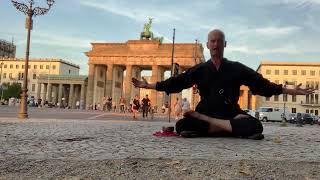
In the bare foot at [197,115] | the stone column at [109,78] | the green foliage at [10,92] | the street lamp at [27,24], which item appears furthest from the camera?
the green foliage at [10,92]

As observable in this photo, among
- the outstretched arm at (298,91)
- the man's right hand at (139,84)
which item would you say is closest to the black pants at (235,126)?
the outstretched arm at (298,91)

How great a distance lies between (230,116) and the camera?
6.82m

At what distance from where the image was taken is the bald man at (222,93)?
6.71 meters

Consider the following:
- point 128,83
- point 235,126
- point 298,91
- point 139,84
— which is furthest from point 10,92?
point 298,91

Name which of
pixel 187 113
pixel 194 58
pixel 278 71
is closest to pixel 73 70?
pixel 278 71

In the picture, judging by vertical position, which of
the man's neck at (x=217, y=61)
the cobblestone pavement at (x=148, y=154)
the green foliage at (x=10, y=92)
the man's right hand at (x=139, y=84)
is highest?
the green foliage at (x=10, y=92)

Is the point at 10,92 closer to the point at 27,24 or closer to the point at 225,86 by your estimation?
the point at 27,24

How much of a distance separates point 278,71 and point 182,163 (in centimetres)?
10846

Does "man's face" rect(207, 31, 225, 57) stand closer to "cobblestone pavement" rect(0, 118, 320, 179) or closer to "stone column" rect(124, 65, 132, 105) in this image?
"cobblestone pavement" rect(0, 118, 320, 179)

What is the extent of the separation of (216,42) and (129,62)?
258 feet

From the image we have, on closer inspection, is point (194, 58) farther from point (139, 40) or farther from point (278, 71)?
point (278, 71)

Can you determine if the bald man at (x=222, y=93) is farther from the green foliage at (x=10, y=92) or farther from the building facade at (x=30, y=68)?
the building facade at (x=30, y=68)

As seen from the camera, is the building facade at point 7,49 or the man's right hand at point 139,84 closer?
the man's right hand at point 139,84

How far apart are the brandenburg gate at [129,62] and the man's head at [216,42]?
225ft
